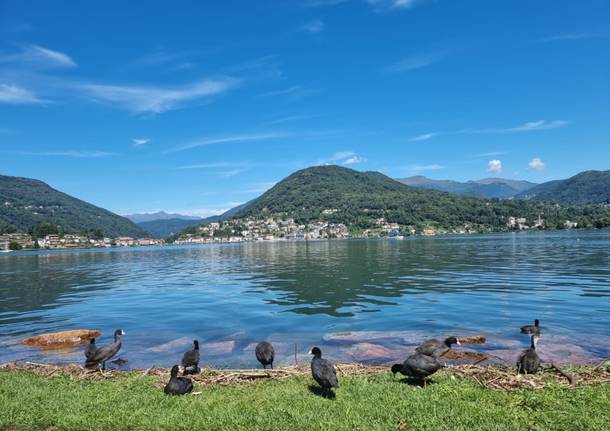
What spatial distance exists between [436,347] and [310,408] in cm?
694

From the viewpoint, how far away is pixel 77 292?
45.8 meters

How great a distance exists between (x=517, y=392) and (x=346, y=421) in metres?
4.56

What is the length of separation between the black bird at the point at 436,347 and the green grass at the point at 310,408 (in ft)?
7.28

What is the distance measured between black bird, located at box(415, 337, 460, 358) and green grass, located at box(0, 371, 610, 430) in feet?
7.28

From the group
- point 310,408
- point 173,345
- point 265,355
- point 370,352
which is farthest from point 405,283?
point 310,408

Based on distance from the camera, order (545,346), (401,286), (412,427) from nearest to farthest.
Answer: (412,427)
(545,346)
(401,286)

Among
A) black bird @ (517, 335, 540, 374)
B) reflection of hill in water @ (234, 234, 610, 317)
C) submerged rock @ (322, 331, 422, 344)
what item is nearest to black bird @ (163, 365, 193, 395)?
black bird @ (517, 335, 540, 374)

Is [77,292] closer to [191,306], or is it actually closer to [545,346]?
[191,306]

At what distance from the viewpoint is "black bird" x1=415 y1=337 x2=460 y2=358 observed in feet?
47.9

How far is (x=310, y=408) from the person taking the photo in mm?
9922

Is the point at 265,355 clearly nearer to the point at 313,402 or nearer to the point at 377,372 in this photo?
the point at 377,372

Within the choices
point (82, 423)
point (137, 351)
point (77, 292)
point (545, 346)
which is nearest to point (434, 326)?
point (545, 346)

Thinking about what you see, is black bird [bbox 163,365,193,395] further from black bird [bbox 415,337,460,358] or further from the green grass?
black bird [bbox 415,337,460,358]

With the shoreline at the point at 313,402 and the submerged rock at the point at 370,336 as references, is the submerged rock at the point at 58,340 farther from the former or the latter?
the submerged rock at the point at 370,336
